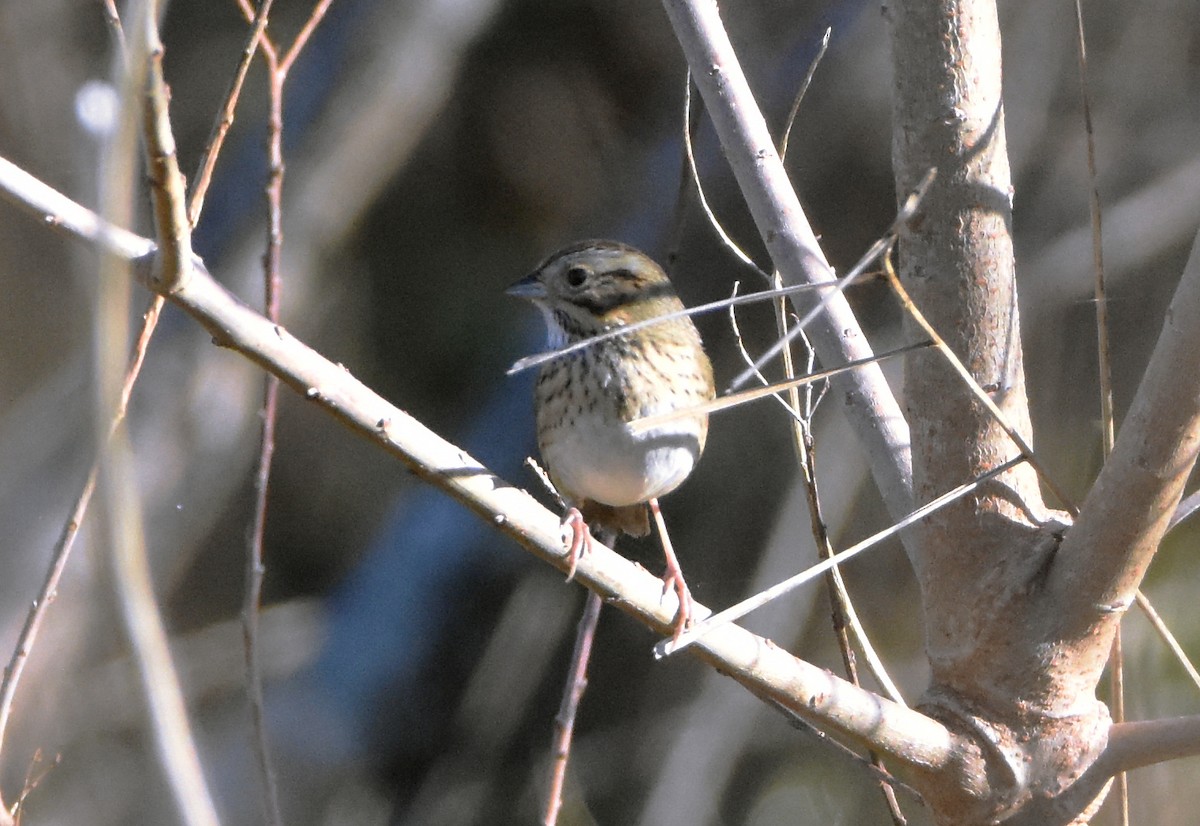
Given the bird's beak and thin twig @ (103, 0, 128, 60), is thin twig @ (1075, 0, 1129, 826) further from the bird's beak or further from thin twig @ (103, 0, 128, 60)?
thin twig @ (103, 0, 128, 60)

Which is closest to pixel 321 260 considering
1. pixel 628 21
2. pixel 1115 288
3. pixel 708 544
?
pixel 628 21

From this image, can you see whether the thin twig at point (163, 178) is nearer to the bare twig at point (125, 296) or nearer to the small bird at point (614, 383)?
the bare twig at point (125, 296)

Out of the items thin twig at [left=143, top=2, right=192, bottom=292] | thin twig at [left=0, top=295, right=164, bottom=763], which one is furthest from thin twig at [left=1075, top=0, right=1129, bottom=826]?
thin twig at [left=0, top=295, right=164, bottom=763]

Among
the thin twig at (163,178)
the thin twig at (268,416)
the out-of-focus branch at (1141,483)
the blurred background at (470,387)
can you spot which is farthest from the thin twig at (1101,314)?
the blurred background at (470,387)

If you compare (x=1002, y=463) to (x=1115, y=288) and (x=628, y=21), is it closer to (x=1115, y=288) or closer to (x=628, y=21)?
(x=1115, y=288)

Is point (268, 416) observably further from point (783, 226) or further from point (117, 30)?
point (783, 226)

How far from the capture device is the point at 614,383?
329 cm

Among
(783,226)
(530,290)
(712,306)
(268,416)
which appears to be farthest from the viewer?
(530,290)

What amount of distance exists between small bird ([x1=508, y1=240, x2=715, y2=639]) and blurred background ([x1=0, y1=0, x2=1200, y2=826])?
1578 mm

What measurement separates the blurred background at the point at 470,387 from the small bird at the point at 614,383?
5.18 feet

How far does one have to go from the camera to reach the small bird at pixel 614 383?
3258 mm

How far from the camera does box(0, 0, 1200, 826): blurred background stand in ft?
16.3

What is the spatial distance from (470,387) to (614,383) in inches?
92.7

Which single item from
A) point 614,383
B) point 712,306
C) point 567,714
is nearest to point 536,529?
point 712,306
